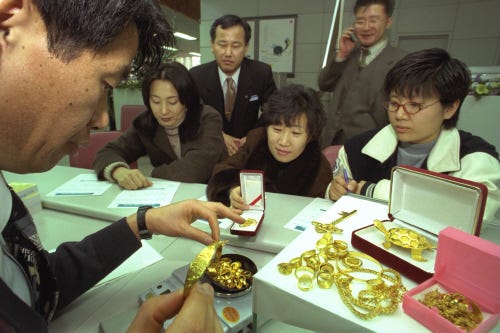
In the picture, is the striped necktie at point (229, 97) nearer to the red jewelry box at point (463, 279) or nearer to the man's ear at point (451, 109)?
the man's ear at point (451, 109)

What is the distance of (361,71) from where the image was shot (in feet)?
6.79

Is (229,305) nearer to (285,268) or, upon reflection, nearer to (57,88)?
(285,268)

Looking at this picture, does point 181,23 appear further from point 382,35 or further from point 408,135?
point 408,135

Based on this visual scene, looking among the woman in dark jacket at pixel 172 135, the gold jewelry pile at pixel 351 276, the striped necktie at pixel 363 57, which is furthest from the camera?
the striped necktie at pixel 363 57

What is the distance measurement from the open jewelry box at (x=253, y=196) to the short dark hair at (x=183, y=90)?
2.78ft

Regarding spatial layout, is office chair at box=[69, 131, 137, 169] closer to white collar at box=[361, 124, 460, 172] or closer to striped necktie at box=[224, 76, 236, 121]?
striped necktie at box=[224, 76, 236, 121]

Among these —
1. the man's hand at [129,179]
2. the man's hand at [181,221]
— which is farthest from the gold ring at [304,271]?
the man's hand at [129,179]

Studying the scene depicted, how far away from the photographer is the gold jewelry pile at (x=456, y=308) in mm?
431

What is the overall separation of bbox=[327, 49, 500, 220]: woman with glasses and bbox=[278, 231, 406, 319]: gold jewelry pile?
0.59m

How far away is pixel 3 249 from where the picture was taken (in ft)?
1.97

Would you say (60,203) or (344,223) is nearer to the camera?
(344,223)

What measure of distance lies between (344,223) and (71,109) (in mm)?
625

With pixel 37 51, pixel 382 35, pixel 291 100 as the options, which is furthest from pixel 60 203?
pixel 382 35

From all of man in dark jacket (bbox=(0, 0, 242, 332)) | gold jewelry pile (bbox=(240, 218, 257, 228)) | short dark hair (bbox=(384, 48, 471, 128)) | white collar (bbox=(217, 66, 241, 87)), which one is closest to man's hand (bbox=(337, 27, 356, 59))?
white collar (bbox=(217, 66, 241, 87))
